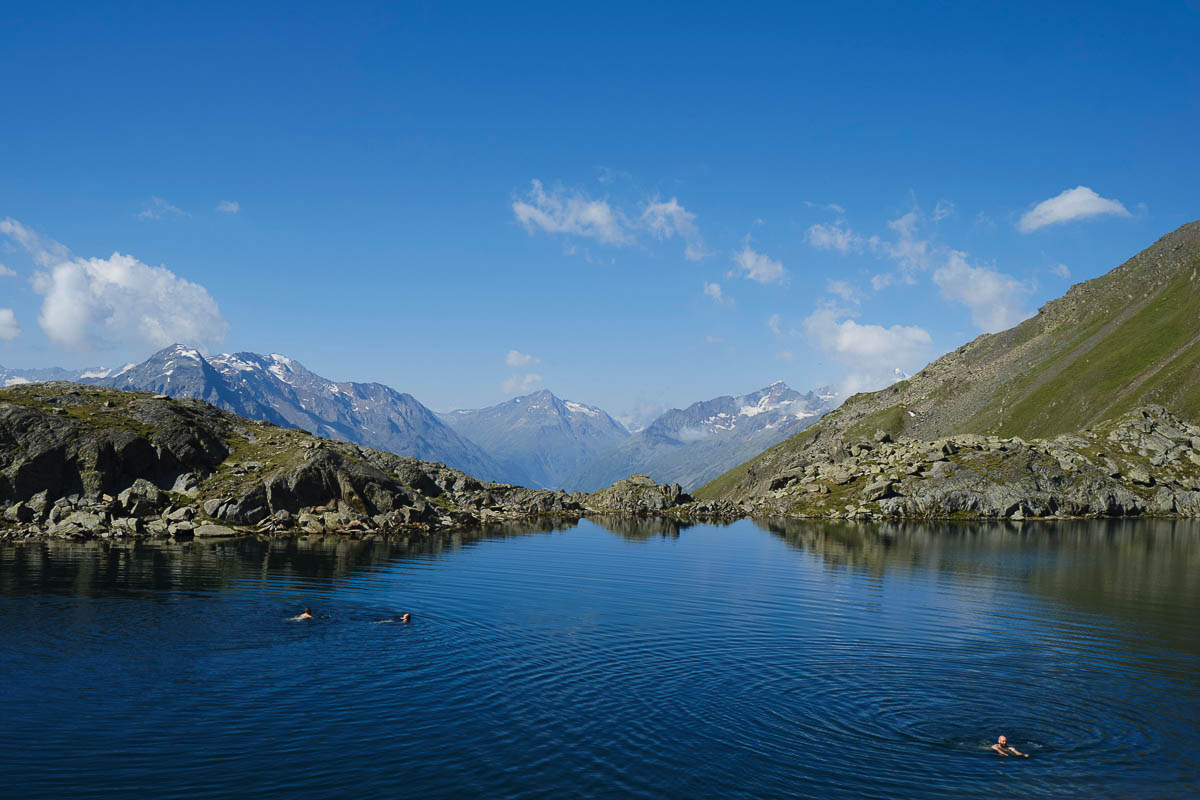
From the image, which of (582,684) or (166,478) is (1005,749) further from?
(166,478)

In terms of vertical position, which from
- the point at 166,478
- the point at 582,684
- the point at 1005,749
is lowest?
the point at 582,684

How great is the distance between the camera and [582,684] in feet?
157

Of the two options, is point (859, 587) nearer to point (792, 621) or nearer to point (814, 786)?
point (792, 621)

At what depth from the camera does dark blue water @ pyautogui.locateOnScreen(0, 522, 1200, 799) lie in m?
34.1

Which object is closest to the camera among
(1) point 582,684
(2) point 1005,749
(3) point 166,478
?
(2) point 1005,749

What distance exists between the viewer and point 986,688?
48656 mm

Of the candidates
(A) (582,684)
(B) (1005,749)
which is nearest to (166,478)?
(A) (582,684)

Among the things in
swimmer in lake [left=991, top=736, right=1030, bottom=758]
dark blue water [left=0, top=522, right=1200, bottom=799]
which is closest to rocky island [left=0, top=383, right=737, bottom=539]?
dark blue water [left=0, top=522, right=1200, bottom=799]

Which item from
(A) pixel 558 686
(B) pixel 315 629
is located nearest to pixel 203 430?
(B) pixel 315 629

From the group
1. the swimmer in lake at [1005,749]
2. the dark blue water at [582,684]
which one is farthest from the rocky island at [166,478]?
the swimmer in lake at [1005,749]

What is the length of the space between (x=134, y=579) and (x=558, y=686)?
56945mm

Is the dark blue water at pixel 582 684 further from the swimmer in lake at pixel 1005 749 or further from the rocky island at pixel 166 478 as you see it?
the rocky island at pixel 166 478

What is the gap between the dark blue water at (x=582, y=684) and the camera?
34.1m

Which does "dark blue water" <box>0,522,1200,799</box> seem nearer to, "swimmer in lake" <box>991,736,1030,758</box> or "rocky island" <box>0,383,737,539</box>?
"swimmer in lake" <box>991,736,1030,758</box>
